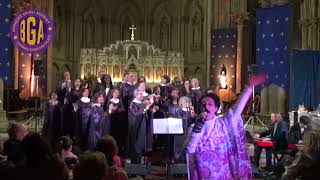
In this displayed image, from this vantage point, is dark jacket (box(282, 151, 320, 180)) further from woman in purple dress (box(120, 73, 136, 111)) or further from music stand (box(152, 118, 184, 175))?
woman in purple dress (box(120, 73, 136, 111))

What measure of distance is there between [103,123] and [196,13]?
18707 mm

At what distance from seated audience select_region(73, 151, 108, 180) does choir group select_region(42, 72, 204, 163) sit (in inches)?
240

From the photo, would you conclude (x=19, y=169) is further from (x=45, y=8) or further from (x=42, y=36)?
Answer: (x=45, y=8)

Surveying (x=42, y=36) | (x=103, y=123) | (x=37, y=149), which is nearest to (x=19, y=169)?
(x=37, y=149)

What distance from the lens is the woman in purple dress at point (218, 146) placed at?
4734mm

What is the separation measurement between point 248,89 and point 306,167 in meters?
0.94

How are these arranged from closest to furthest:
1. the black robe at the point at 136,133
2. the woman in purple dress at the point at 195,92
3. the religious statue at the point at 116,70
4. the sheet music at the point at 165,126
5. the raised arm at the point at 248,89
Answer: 1. the raised arm at the point at 248,89
2. the sheet music at the point at 165,126
3. the black robe at the point at 136,133
4. the woman in purple dress at the point at 195,92
5. the religious statue at the point at 116,70

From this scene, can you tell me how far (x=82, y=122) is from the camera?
1058 cm

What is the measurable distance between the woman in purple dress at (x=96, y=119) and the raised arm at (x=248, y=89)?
5.81 meters

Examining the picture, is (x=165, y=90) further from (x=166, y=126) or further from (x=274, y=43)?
(x=274, y=43)

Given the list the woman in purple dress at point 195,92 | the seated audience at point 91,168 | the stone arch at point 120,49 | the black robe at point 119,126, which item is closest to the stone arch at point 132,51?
the stone arch at point 120,49

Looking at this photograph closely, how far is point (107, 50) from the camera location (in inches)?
974

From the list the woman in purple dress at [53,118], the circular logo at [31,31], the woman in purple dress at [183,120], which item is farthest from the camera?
the circular logo at [31,31]

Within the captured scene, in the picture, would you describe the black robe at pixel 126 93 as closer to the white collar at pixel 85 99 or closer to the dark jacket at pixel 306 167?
the white collar at pixel 85 99
